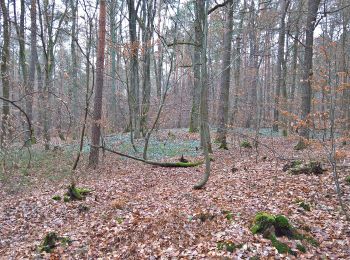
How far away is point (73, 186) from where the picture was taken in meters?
8.74

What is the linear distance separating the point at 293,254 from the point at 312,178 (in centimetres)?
356

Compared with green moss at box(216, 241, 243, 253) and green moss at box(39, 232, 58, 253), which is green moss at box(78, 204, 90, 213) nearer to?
green moss at box(39, 232, 58, 253)

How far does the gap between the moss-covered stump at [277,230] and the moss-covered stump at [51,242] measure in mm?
3667

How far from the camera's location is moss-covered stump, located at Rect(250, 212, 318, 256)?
16.3ft

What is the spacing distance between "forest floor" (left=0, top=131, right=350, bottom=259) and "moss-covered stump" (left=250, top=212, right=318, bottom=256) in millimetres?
97

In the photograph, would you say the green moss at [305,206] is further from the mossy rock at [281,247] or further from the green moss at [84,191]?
the green moss at [84,191]

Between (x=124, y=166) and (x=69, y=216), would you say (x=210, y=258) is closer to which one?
(x=69, y=216)

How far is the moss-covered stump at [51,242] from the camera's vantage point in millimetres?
5884

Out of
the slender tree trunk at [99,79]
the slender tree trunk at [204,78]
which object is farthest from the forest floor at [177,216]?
the slender tree trunk at [99,79]

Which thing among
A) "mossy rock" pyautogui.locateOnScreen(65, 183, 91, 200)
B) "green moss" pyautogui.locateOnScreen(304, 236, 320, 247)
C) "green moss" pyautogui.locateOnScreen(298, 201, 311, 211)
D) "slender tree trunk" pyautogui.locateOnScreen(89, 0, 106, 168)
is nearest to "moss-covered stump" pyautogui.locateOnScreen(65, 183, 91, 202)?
"mossy rock" pyautogui.locateOnScreen(65, 183, 91, 200)

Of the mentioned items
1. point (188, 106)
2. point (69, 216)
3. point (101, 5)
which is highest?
point (101, 5)

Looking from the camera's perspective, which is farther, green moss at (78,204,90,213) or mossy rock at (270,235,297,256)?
green moss at (78,204,90,213)

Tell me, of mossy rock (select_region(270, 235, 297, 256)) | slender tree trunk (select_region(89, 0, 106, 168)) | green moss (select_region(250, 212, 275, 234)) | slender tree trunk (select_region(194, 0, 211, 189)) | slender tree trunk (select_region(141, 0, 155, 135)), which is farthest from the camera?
slender tree trunk (select_region(141, 0, 155, 135))

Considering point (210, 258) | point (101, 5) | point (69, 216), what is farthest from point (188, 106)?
point (210, 258)
